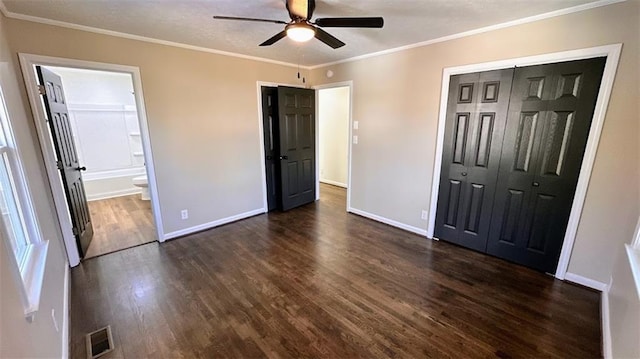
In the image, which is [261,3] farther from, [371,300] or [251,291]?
[371,300]

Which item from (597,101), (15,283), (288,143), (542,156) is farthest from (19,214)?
(597,101)

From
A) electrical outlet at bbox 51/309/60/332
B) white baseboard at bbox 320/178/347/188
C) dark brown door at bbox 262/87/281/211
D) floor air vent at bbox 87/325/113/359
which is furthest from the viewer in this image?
white baseboard at bbox 320/178/347/188

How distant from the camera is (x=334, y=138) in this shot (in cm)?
618

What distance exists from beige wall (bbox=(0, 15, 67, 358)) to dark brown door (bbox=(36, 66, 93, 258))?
239 millimetres

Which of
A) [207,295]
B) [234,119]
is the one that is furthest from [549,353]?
[234,119]

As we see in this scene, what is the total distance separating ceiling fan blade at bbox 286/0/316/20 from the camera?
1916mm

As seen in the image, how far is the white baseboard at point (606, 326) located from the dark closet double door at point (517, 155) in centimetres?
41

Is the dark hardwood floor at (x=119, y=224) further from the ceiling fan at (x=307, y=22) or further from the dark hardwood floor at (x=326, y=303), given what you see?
the ceiling fan at (x=307, y=22)

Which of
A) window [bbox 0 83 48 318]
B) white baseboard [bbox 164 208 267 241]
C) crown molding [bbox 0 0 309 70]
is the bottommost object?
white baseboard [bbox 164 208 267 241]

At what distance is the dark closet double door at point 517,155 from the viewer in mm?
2311

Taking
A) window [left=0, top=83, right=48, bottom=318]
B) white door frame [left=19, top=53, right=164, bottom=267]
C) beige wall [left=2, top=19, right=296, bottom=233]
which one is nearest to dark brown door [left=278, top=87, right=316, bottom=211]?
beige wall [left=2, top=19, right=296, bottom=233]

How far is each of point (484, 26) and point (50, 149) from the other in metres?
4.43

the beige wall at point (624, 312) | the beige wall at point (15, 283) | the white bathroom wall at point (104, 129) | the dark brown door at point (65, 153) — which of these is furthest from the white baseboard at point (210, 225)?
the beige wall at point (624, 312)

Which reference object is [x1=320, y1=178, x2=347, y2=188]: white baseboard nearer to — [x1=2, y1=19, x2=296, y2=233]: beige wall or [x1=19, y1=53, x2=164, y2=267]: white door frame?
[x1=2, y1=19, x2=296, y2=233]: beige wall
